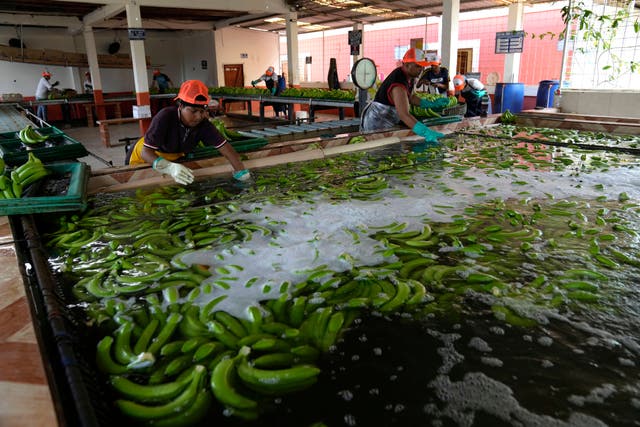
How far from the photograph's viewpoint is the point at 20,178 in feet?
10.9

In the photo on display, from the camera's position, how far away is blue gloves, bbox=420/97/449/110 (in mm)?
6854

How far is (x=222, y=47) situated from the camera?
21219 mm

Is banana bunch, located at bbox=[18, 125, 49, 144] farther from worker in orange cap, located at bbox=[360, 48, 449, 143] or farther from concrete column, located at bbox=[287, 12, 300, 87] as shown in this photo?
concrete column, located at bbox=[287, 12, 300, 87]

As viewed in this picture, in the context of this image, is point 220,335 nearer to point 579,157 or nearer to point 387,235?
point 387,235

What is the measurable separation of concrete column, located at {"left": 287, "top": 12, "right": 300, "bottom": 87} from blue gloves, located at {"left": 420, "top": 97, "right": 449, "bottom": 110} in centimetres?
995

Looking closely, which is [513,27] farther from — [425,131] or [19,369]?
[19,369]

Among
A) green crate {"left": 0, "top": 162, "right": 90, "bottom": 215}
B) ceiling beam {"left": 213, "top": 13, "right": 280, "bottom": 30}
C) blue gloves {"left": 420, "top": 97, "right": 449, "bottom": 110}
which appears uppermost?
ceiling beam {"left": 213, "top": 13, "right": 280, "bottom": 30}

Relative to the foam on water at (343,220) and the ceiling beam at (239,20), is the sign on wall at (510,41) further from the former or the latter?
the ceiling beam at (239,20)

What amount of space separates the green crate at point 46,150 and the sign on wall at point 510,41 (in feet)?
38.0

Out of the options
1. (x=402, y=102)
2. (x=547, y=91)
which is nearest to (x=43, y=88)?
(x=402, y=102)

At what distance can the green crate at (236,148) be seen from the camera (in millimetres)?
4629

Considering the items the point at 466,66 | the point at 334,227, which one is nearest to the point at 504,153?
the point at 334,227

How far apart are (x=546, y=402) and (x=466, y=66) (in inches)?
708

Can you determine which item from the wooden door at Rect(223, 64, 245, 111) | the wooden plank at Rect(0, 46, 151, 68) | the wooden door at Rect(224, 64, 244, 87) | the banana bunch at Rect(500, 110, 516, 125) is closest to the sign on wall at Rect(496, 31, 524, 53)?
the banana bunch at Rect(500, 110, 516, 125)
